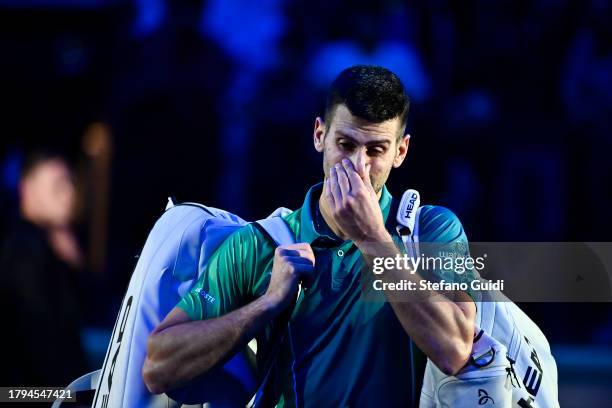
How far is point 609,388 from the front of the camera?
8312mm

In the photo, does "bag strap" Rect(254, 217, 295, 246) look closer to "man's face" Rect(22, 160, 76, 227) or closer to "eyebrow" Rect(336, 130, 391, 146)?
"eyebrow" Rect(336, 130, 391, 146)

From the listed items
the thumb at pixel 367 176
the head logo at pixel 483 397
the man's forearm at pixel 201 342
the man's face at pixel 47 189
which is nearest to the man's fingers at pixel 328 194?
the thumb at pixel 367 176

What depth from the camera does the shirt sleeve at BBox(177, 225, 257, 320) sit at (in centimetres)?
307

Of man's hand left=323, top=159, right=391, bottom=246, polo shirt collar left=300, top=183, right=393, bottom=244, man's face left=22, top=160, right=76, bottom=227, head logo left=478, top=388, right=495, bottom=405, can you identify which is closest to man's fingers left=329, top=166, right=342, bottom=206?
man's hand left=323, top=159, right=391, bottom=246

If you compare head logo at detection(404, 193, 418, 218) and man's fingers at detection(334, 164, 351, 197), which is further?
head logo at detection(404, 193, 418, 218)

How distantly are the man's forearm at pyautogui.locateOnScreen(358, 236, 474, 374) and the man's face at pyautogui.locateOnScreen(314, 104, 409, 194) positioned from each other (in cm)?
32

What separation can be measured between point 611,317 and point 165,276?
686 cm

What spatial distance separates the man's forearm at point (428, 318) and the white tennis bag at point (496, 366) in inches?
3.2

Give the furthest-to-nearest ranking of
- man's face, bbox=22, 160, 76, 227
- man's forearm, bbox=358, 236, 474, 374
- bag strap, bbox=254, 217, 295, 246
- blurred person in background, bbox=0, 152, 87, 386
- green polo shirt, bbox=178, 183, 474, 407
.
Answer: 1. man's face, bbox=22, 160, 76, 227
2. blurred person in background, bbox=0, 152, 87, 386
3. bag strap, bbox=254, 217, 295, 246
4. green polo shirt, bbox=178, 183, 474, 407
5. man's forearm, bbox=358, 236, 474, 374

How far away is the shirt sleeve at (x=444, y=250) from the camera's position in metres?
3.04

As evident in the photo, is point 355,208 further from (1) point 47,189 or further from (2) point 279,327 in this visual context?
(1) point 47,189

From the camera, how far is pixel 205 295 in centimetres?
310

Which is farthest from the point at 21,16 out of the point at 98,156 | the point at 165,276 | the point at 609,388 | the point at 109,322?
the point at 165,276

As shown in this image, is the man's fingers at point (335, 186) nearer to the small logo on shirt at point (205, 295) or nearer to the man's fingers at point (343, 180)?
the man's fingers at point (343, 180)
